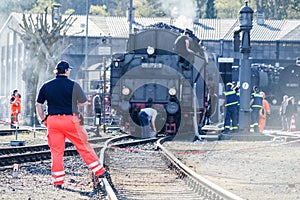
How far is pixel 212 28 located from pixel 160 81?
5817 cm

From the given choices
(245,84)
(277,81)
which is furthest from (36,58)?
(245,84)

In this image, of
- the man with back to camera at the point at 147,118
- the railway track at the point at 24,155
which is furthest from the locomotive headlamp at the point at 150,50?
the railway track at the point at 24,155

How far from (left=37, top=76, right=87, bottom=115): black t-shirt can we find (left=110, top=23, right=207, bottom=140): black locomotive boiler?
35.7 feet

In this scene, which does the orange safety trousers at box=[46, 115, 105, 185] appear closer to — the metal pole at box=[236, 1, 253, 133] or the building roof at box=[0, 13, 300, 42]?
the metal pole at box=[236, 1, 253, 133]

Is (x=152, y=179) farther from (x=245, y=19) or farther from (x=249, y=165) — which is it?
(x=245, y=19)

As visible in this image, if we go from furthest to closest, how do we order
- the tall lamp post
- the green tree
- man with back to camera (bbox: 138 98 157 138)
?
the green tree, the tall lamp post, man with back to camera (bbox: 138 98 157 138)

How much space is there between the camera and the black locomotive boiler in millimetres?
22016

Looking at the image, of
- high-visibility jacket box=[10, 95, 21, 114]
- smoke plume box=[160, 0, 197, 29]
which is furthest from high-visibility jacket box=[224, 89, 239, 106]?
smoke plume box=[160, 0, 197, 29]

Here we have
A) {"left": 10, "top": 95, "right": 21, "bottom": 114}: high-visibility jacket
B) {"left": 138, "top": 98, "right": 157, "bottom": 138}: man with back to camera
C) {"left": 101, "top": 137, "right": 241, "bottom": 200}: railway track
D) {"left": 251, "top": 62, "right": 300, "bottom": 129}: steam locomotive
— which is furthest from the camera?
{"left": 251, "top": 62, "right": 300, "bottom": 129}: steam locomotive

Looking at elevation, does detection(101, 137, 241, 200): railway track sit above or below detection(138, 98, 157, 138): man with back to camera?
below

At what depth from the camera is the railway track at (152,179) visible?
10.4 meters

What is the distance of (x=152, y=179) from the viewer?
12.6 meters

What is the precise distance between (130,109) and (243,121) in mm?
3304

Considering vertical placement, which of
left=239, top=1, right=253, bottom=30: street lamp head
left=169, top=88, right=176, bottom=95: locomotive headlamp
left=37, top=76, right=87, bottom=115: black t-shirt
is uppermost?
left=239, top=1, right=253, bottom=30: street lamp head
